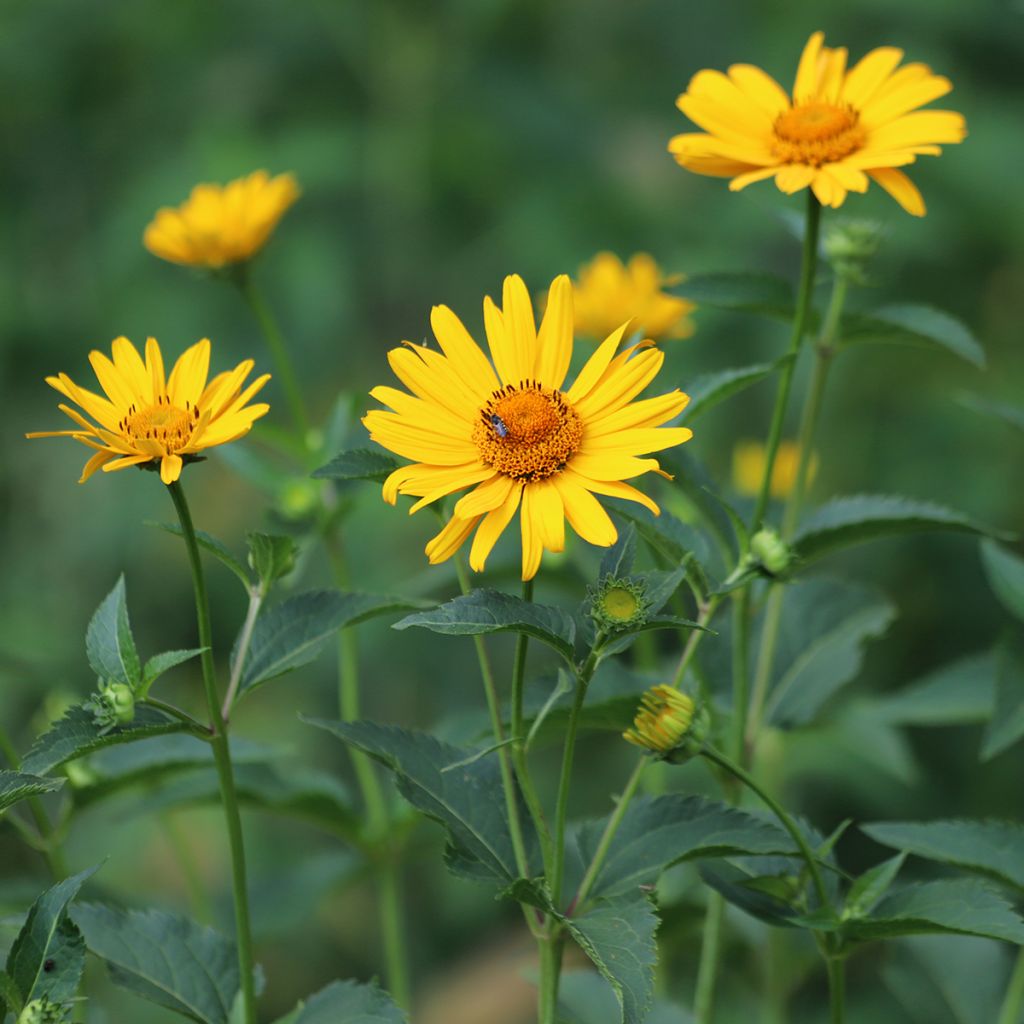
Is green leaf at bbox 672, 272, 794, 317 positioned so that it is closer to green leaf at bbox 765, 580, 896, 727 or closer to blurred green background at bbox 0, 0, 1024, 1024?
green leaf at bbox 765, 580, 896, 727

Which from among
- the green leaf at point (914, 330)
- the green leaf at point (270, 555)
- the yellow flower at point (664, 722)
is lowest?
the yellow flower at point (664, 722)

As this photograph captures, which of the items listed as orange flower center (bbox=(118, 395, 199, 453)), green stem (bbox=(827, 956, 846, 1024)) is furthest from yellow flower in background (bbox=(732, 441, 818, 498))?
orange flower center (bbox=(118, 395, 199, 453))

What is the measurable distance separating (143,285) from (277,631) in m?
1.60

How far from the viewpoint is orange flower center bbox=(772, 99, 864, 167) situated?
0.79 metres

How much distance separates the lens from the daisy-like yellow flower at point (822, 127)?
2.49ft

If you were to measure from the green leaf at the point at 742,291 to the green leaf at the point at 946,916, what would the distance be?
1.26 feet

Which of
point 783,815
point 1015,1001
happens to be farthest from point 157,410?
point 1015,1001

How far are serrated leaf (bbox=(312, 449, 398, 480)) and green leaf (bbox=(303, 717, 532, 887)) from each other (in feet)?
0.39

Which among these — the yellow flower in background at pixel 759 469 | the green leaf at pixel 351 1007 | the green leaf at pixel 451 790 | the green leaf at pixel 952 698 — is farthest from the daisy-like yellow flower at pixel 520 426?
the yellow flower in background at pixel 759 469

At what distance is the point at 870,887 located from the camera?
0.70 m

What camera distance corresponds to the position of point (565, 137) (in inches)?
92.8

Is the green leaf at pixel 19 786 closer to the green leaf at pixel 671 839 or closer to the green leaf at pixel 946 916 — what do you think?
the green leaf at pixel 671 839

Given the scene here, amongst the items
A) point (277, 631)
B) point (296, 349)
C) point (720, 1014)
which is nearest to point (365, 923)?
point (720, 1014)

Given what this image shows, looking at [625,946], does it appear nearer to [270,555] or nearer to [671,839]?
[671,839]
